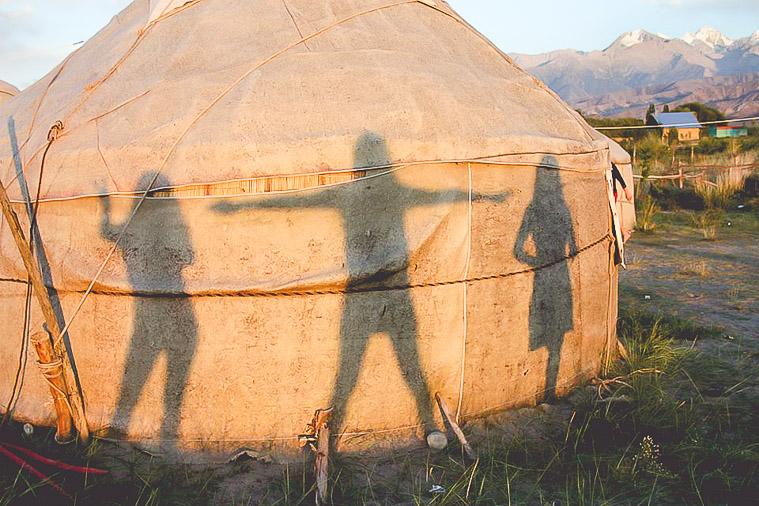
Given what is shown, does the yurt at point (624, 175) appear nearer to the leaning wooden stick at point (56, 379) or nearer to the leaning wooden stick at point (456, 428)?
the leaning wooden stick at point (456, 428)

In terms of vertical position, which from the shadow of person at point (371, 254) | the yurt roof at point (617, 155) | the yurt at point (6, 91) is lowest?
the shadow of person at point (371, 254)

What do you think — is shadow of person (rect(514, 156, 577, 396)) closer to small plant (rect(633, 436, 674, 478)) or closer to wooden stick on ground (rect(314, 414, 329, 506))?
small plant (rect(633, 436, 674, 478))

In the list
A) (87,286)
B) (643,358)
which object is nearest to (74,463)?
(87,286)

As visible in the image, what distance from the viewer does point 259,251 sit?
10.0 feet

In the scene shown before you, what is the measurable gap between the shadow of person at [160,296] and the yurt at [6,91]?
12.0 feet

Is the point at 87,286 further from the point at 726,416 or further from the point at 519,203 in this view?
the point at 726,416

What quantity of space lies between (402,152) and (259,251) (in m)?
0.80

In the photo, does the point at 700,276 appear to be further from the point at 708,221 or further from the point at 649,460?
the point at 649,460

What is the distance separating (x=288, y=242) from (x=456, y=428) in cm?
118

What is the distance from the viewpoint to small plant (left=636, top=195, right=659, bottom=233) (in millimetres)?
10211

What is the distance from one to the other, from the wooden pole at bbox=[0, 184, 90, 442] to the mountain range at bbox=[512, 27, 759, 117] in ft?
315

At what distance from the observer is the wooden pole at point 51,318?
2.98m

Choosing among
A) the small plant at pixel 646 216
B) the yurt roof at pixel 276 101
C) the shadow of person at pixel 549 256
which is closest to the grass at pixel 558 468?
the shadow of person at pixel 549 256

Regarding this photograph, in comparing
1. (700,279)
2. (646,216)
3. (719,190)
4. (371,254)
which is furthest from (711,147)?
(371,254)
